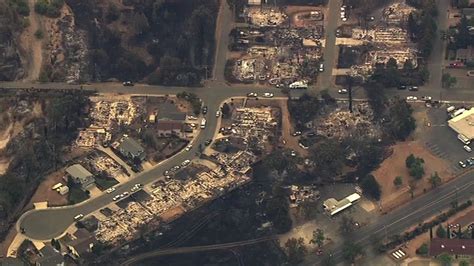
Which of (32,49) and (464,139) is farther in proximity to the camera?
(32,49)

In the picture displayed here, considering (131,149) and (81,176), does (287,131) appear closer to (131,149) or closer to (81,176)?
(131,149)

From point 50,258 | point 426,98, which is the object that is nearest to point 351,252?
point 426,98

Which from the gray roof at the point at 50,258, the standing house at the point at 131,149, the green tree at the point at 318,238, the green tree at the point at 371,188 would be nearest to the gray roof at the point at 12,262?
the gray roof at the point at 50,258

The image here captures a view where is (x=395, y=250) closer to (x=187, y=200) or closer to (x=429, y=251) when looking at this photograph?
(x=429, y=251)

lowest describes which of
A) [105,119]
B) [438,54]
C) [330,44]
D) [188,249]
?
[188,249]

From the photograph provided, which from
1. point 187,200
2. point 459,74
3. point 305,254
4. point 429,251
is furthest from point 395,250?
point 459,74

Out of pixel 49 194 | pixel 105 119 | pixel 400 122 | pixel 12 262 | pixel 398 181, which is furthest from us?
pixel 105 119

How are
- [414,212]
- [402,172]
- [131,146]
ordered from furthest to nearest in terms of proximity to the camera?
1. [131,146]
2. [402,172]
3. [414,212]
